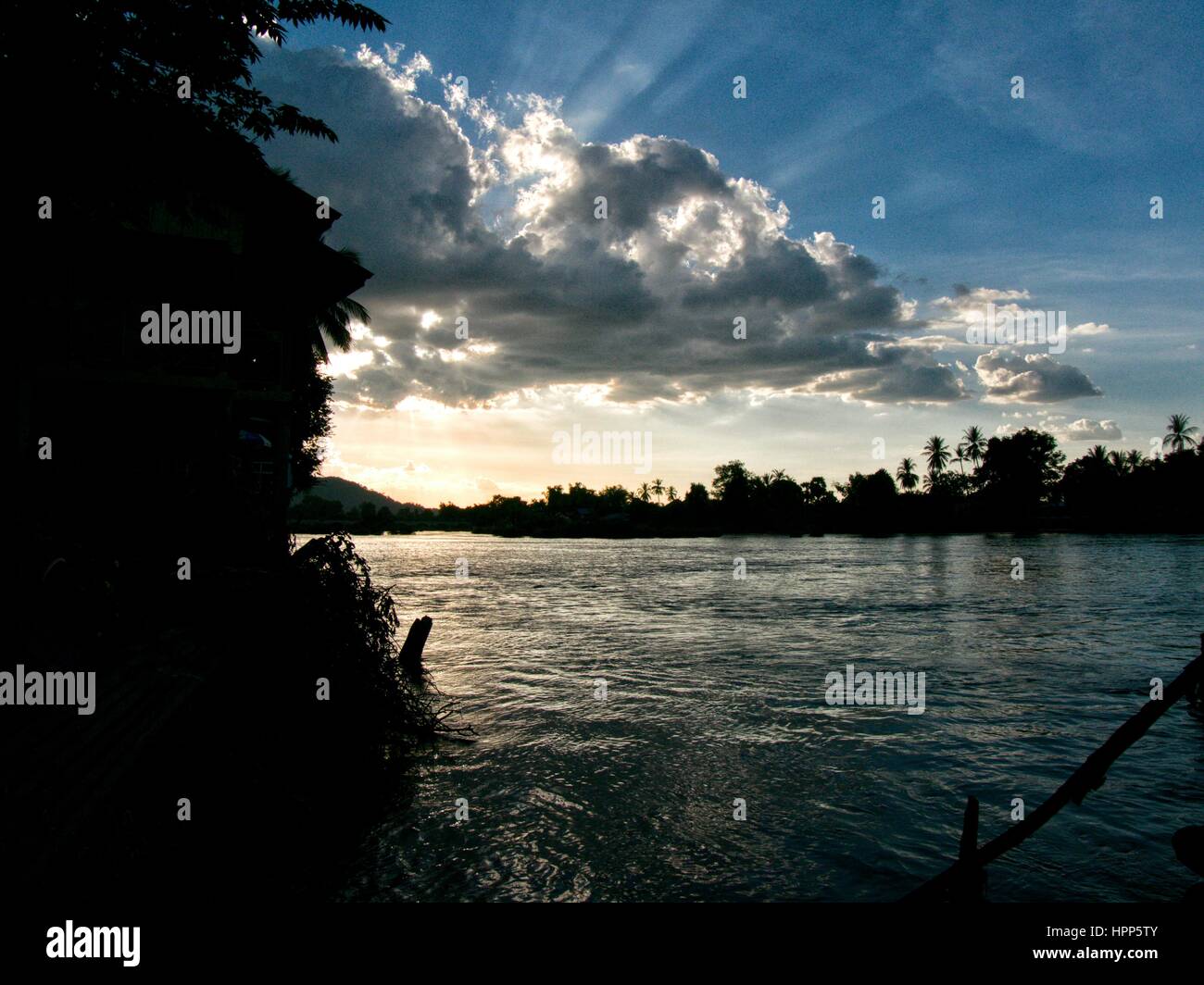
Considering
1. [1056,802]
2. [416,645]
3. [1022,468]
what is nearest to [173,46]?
[1056,802]

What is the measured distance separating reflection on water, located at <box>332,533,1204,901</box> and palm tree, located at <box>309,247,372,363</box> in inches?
510

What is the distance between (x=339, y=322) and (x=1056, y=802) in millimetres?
34650

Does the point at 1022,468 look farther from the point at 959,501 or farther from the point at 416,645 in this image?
the point at 416,645

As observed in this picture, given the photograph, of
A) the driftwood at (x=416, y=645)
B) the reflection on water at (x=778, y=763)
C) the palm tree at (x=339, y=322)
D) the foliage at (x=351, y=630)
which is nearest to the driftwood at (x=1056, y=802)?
the reflection on water at (x=778, y=763)

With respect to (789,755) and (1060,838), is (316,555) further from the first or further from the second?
(1060,838)

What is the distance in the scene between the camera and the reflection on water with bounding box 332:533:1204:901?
24.5ft

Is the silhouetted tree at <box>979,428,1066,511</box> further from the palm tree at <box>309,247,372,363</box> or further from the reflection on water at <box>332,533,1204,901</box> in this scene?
the palm tree at <box>309,247,372,363</box>

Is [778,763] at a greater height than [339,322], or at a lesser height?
lesser

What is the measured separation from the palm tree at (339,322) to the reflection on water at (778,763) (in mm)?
12943

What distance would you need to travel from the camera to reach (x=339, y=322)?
33375 millimetres

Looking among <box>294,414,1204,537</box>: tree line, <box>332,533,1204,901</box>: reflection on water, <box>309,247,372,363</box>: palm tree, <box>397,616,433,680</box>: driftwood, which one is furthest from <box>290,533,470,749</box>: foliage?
<box>294,414,1204,537</box>: tree line

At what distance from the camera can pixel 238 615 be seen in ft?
26.9

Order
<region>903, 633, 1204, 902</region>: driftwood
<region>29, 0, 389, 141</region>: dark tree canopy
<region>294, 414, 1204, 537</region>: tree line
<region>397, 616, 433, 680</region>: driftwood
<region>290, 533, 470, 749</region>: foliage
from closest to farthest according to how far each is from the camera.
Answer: <region>903, 633, 1204, 902</region>: driftwood < <region>29, 0, 389, 141</region>: dark tree canopy < <region>290, 533, 470, 749</region>: foliage < <region>397, 616, 433, 680</region>: driftwood < <region>294, 414, 1204, 537</region>: tree line
